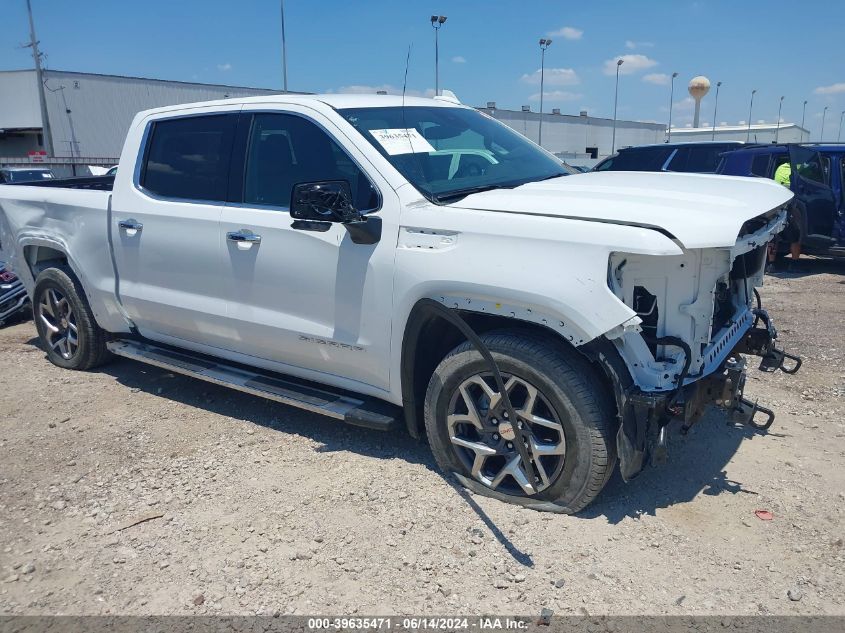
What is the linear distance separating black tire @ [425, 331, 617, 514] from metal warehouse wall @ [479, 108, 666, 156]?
5490cm

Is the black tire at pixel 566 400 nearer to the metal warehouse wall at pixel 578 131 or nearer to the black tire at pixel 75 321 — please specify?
the black tire at pixel 75 321

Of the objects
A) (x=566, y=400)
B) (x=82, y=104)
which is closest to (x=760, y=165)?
(x=566, y=400)

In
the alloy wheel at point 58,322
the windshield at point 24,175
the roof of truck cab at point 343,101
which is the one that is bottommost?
the alloy wheel at point 58,322

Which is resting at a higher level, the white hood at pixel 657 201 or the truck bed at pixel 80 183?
the white hood at pixel 657 201

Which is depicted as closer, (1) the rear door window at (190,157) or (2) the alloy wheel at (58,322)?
(1) the rear door window at (190,157)

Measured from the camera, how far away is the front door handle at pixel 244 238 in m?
3.96

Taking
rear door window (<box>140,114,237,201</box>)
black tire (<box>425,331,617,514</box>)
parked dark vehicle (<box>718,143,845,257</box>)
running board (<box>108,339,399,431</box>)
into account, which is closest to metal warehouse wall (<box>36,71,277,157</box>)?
parked dark vehicle (<box>718,143,845,257</box>)

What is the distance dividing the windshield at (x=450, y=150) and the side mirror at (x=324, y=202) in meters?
0.37

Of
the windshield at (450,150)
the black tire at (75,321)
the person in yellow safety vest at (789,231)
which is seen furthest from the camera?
the person in yellow safety vest at (789,231)

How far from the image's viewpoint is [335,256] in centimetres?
363

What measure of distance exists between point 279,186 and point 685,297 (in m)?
2.35

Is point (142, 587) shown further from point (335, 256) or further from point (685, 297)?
point (685, 297)

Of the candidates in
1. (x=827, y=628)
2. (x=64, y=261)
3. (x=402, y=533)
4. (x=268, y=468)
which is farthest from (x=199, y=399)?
(x=827, y=628)

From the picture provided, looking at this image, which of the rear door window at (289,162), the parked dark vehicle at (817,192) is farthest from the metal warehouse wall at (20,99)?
the rear door window at (289,162)
